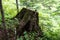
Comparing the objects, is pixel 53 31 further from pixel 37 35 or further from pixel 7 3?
pixel 7 3

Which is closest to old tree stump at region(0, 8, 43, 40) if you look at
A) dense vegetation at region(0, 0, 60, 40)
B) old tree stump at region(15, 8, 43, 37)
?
old tree stump at region(15, 8, 43, 37)

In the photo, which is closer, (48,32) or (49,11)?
(48,32)

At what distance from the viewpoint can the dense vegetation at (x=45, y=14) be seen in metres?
5.25

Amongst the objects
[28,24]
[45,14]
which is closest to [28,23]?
[28,24]

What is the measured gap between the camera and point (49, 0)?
9438mm

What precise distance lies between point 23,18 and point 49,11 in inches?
120

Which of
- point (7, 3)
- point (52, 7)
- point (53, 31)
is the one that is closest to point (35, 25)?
point (53, 31)

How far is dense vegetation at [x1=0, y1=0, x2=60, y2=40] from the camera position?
5.25m

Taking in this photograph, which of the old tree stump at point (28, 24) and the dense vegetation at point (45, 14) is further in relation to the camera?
the dense vegetation at point (45, 14)

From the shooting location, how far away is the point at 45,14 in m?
7.12

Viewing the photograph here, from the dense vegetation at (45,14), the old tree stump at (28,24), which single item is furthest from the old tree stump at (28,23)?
the dense vegetation at (45,14)

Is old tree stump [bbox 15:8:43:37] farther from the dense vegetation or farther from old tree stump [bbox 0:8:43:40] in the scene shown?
the dense vegetation

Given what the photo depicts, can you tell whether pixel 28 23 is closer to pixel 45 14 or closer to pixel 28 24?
pixel 28 24

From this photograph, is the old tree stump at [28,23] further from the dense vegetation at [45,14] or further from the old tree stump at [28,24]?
the dense vegetation at [45,14]
